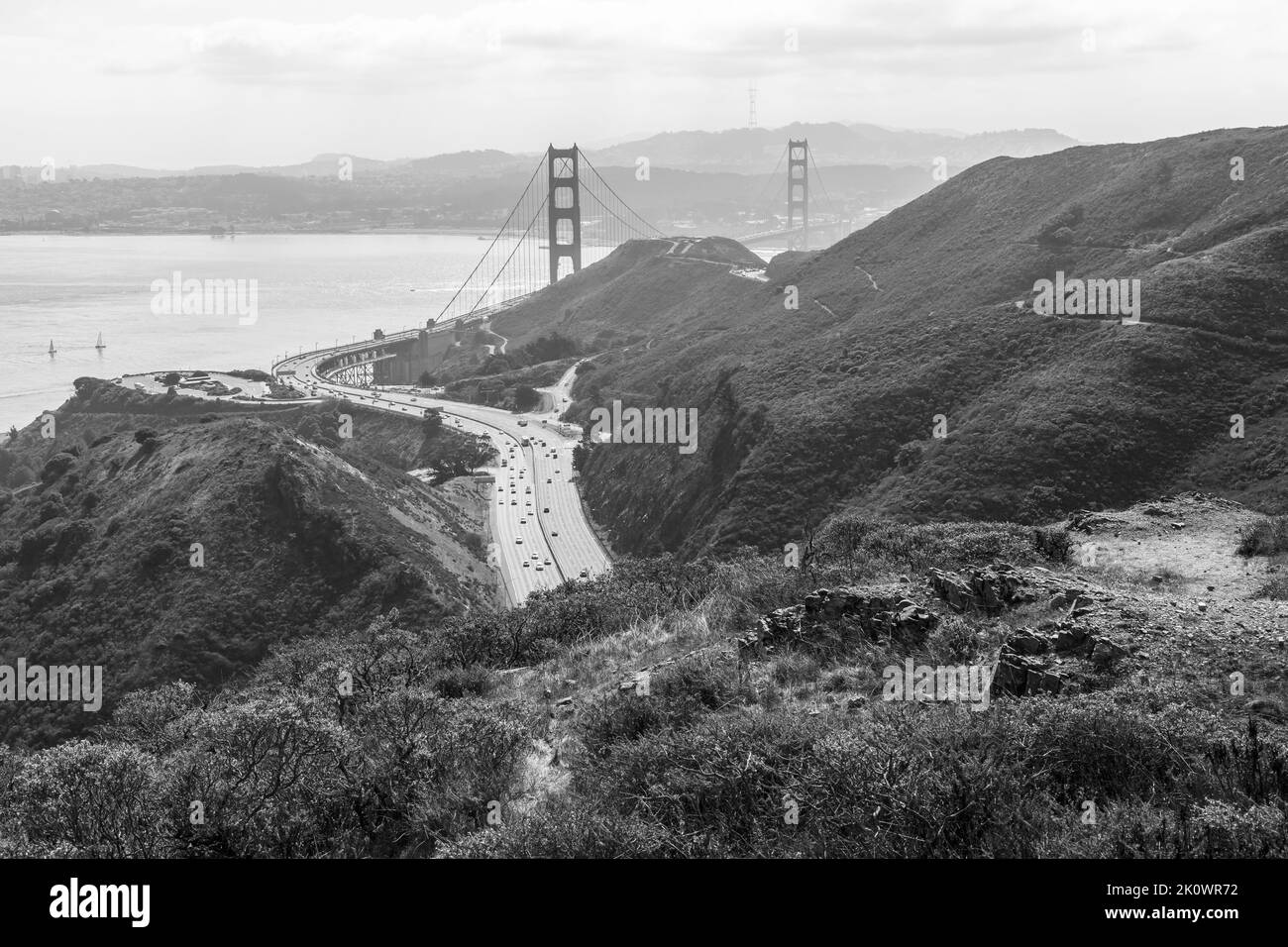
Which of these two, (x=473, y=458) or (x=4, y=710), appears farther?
(x=473, y=458)

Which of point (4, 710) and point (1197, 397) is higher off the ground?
point (1197, 397)

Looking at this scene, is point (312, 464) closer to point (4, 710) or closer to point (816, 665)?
point (4, 710)

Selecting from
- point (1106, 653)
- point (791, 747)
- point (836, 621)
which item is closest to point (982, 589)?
point (836, 621)

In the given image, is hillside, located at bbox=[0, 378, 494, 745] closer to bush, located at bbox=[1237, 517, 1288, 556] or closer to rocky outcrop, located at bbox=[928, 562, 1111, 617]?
rocky outcrop, located at bbox=[928, 562, 1111, 617]

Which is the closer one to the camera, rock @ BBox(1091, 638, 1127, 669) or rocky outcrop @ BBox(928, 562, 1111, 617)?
rock @ BBox(1091, 638, 1127, 669)

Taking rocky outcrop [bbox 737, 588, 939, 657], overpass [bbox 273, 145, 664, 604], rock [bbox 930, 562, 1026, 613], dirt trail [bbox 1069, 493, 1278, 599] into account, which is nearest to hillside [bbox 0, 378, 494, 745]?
overpass [bbox 273, 145, 664, 604]

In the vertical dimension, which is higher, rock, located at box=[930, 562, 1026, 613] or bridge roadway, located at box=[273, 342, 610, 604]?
rock, located at box=[930, 562, 1026, 613]
